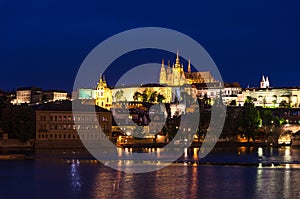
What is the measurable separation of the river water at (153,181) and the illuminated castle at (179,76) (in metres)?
82.1

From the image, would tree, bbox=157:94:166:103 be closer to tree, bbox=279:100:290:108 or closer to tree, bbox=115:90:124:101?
tree, bbox=115:90:124:101

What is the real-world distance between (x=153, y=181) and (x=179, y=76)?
89.7 m

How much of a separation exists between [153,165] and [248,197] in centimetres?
1130

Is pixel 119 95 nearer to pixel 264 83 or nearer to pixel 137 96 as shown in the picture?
pixel 137 96

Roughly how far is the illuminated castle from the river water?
82.1m

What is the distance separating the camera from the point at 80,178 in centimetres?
2412

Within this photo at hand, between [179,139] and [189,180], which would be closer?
[189,180]

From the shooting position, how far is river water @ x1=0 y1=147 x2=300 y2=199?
19845 millimetres

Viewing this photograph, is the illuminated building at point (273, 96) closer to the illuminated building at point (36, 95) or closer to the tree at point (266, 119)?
the illuminated building at point (36, 95)

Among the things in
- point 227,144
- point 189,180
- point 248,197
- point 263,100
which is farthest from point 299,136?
point 263,100

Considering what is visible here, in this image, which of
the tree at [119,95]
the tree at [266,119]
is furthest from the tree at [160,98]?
the tree at [266,119]

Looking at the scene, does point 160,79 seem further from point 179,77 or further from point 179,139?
point 179,139

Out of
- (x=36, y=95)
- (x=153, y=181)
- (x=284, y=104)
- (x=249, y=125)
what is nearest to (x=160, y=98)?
(x=284, y=104)

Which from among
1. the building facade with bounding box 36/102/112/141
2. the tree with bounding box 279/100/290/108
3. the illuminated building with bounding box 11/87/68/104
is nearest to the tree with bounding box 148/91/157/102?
the illuminated building with bounding box 11/87/68/104
